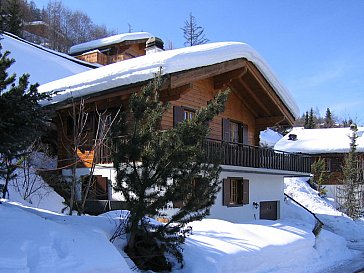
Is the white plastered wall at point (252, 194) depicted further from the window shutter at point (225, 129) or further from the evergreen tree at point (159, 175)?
the evergreen tree at point (159, 175)

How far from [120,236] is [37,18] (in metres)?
58.2

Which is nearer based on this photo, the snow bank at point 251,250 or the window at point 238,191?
the snow bank at point 251,250

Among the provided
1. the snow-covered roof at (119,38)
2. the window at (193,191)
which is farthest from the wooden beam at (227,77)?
the snow-covered roof at (119,38)

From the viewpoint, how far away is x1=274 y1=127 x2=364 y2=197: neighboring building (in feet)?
118

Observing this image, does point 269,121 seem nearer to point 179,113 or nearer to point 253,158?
point 253,158

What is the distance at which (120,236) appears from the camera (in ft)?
23.8

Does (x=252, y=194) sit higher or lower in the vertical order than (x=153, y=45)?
lower

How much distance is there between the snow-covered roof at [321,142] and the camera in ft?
123

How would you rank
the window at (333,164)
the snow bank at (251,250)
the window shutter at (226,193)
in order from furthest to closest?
the window at (333,164) < the window shutter at (226,193) < the snow bank at (251,250)

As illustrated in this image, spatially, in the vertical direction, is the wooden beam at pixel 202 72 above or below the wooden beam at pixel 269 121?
above

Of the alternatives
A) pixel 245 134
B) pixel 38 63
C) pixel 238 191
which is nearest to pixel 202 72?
pixel 238 191

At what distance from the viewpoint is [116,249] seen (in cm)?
622

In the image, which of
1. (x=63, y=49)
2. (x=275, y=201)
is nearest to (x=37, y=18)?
(x=63, y=49)

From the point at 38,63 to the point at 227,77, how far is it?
15.2 meters
